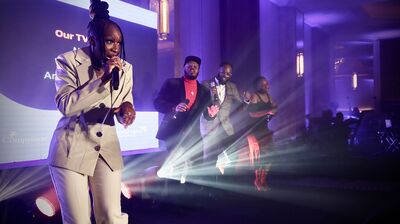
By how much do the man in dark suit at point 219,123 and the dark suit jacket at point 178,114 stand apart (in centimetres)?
52

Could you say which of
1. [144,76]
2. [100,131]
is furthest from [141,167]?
[100,131]

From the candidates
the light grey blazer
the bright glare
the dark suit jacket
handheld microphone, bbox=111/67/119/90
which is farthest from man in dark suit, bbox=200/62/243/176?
handheld microphone, bbox=111/67/119/90

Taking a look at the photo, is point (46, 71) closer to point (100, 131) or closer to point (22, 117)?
point (22, 117)

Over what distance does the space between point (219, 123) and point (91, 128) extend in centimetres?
312

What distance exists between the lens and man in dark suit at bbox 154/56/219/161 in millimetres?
4086

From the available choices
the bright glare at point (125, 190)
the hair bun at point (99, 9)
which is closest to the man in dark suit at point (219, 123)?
the bright glare at point (125, 190)

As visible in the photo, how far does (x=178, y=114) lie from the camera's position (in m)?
4.07

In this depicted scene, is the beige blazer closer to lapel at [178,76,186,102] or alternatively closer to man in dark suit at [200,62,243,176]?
lapel at [178,76,186,102]

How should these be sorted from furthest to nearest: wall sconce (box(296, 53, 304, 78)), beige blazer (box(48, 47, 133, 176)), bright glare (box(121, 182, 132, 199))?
wall sconce (box(296, 53, 304, 78)) < bright glare (box(121, 182, 132, 199)) < beige blazer (box(48, 47, 133, 176))

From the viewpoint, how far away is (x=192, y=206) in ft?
14.5

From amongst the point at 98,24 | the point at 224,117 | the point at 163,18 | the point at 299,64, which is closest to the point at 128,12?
the point at 163,18

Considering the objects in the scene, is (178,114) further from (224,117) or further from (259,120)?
(259,120)

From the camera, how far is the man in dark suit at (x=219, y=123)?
4867 mm

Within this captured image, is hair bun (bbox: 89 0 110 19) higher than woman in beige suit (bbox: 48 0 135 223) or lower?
higher
